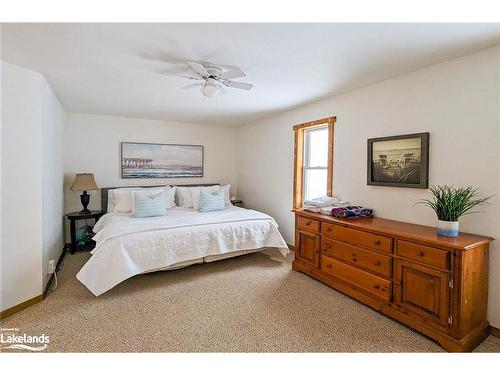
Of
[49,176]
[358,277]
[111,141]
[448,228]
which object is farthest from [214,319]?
[111,141]

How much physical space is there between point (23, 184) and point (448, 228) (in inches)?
146

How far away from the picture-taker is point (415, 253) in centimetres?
208

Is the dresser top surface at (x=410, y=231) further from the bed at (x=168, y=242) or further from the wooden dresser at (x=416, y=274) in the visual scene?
the bed at (x=168, y=242)

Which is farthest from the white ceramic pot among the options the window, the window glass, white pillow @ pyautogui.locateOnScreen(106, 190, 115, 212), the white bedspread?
white pillow @ pyautogui.locateOnScreen(106, 190, 115, 212)

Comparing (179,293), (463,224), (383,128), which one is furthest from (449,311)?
(179,293)

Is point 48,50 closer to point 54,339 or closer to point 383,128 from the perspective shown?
point 54,339

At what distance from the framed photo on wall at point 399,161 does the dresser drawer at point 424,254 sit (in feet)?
2.27

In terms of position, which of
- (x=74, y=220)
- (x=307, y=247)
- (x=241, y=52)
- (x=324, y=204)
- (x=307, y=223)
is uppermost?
(x=241, y=52)

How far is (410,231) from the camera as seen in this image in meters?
A: 2.25

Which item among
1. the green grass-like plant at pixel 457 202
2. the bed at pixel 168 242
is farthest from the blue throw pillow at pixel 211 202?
the green grass-like plant at pixel 457 202

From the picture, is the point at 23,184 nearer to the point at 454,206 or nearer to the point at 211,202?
the point at 211,202

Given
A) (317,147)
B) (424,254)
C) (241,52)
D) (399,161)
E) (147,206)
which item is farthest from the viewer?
(317,147)

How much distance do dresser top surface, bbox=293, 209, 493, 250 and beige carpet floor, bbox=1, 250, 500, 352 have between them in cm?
76
